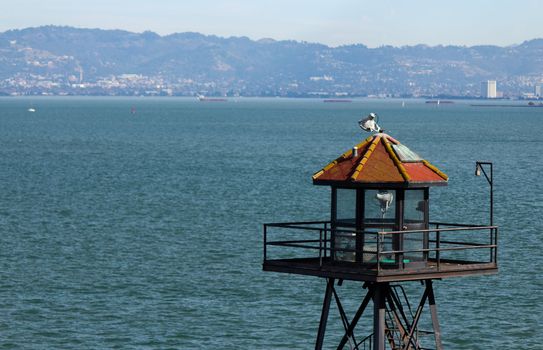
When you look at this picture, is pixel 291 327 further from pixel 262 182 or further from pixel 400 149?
pixel 262 182

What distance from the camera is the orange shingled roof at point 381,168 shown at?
24.5 meters

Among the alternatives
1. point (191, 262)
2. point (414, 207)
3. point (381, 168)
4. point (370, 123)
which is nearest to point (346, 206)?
point (381, 168)

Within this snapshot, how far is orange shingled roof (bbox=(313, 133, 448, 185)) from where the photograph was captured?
2455 cm

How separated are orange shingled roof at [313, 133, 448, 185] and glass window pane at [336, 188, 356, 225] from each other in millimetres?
363

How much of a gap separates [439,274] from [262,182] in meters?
82.3

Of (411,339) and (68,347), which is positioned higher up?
(411,339)

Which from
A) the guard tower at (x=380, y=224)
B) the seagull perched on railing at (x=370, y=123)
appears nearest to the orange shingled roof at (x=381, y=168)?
the guard tower at (x=380, y=224)

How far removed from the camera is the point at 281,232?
67875 millimetres

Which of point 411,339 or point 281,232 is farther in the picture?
point 281,232

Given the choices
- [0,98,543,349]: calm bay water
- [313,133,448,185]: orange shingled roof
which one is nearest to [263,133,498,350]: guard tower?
[313,133,448,185]: orange shingled roof

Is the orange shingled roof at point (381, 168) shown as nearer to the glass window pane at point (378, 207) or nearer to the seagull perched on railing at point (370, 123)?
the seagull perched on railing at point (370, 123)

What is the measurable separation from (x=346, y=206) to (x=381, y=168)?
1.03 m

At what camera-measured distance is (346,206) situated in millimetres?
25094

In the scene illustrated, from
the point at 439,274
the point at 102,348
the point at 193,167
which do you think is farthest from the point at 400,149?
the point at 193,167
